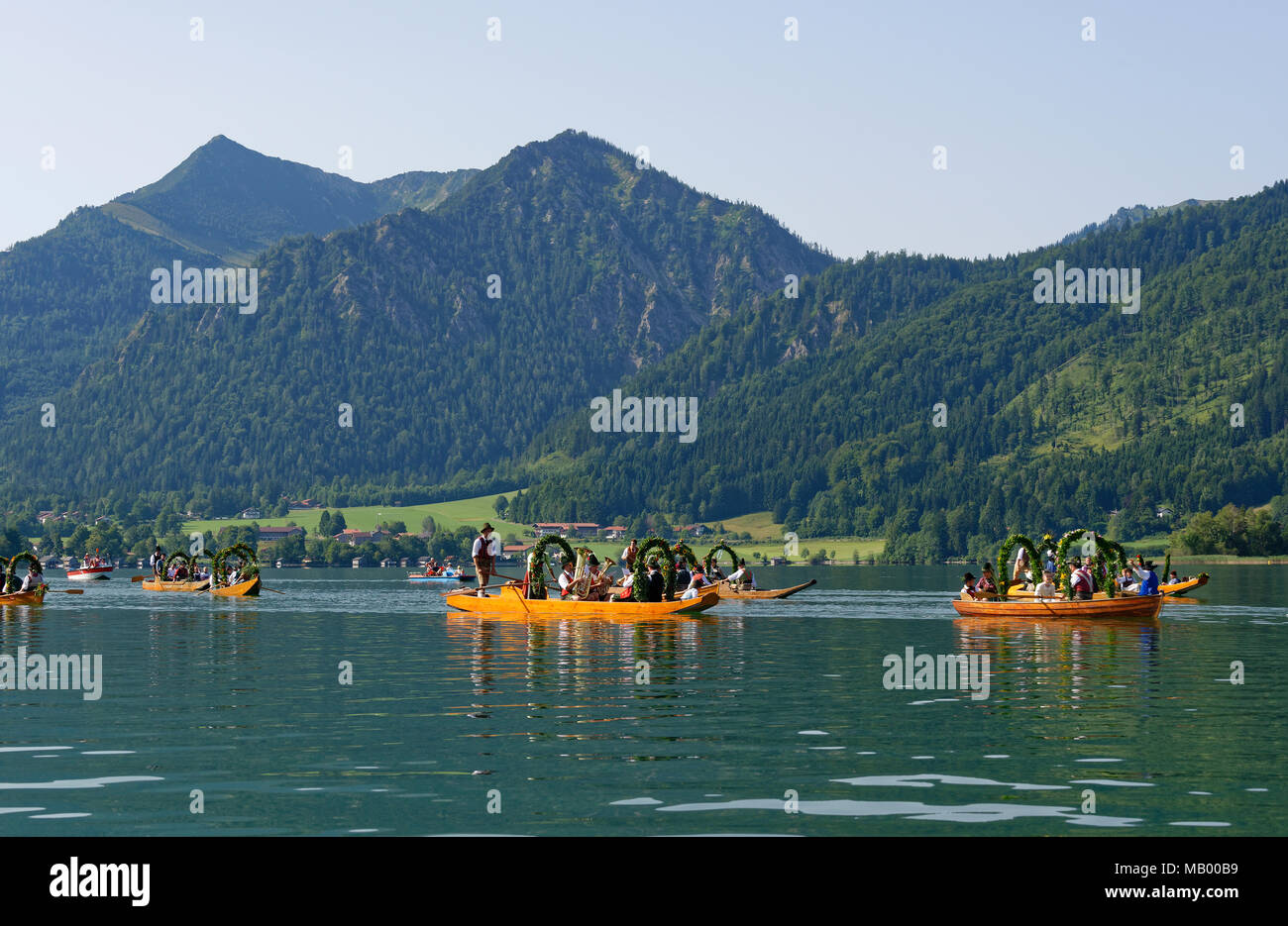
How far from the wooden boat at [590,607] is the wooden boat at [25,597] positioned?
40.3m

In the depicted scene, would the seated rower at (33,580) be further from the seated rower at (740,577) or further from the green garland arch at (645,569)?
the seated rower at (740,577)

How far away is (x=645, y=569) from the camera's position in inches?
3068

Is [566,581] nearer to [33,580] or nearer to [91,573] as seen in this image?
[33,580]

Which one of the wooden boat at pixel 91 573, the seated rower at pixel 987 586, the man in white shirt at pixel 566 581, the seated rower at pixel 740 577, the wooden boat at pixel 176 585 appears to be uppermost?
the man in white shirt at pixel 566 581

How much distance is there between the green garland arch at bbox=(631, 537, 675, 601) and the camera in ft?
253

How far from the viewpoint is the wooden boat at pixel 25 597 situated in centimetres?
10350

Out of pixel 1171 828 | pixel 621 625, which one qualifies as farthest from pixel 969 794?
pixel 621 625

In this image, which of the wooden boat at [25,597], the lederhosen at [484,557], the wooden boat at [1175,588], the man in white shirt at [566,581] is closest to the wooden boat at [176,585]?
the wooden boat at [25,597]

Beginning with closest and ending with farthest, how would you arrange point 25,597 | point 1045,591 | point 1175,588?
1. point 1045,591
2. point 25,597
3. point 1175,588

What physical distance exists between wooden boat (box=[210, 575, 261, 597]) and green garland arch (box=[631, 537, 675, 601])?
193 feet

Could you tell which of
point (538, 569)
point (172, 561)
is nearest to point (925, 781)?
point (538, 569)

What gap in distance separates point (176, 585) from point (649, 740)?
121 metres

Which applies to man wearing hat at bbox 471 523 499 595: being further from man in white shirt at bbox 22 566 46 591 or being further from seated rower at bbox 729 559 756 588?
man in white shirt at bbox 22 566 46 591

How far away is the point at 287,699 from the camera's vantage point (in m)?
42.7
